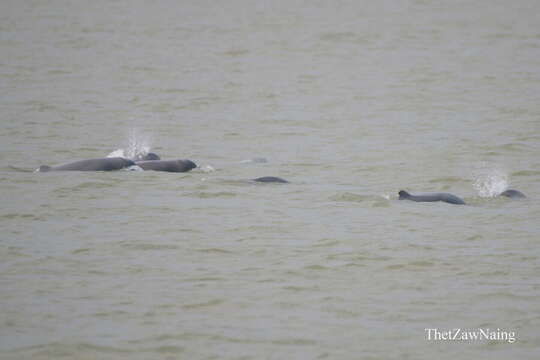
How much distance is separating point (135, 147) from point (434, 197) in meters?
8.10

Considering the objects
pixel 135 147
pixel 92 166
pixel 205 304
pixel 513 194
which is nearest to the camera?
pixel 205 304

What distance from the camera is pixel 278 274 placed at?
39.8 ft

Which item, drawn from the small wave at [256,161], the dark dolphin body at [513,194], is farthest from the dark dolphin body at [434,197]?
the small wave at [256,161]

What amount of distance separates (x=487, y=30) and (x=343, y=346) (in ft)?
147

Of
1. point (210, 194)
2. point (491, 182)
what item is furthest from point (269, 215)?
point (491, 182)

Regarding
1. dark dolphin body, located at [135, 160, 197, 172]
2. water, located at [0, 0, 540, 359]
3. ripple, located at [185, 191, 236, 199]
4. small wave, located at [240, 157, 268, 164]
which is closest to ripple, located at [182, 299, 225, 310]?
water, located at [0, 0, 540, 359]

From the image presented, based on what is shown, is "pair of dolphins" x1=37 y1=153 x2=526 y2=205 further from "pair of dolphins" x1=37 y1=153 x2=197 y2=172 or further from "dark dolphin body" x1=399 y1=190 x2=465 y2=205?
"dark dolphin body" x1=399 y1=190 x2=465 y2=205

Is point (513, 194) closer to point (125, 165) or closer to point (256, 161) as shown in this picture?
point (256, 161)

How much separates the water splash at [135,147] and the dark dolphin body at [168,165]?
5.44 feet

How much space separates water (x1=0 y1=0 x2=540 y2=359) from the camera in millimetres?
10195

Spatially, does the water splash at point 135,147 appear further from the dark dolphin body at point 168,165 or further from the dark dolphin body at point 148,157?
the dark dolphin body at point 168,165

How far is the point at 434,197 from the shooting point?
16094mm

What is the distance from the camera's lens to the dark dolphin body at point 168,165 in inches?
740

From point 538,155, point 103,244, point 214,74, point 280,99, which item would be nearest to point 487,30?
point 214,74
